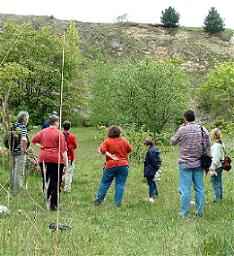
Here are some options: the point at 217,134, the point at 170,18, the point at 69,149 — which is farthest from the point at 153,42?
the point at 217,134

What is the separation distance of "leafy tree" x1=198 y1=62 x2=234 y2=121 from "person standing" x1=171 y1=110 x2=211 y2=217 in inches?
1494

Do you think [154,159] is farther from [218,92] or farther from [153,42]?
[153,42]

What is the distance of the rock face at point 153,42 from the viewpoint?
71.0m

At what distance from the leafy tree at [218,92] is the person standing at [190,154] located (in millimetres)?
37959

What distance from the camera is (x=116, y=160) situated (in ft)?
31.8

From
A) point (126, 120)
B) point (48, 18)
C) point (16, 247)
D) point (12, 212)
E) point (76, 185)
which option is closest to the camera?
point (16, 247)

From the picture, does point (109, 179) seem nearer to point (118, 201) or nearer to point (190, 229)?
point (118, 201)

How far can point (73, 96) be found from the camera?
42438mm

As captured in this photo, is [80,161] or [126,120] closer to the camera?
[80,161]

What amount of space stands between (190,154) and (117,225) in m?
1.77

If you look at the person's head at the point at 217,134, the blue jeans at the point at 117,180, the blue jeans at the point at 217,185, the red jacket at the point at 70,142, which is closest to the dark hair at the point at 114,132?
the blue jeans at the point at 117,180

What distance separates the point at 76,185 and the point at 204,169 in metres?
4.96

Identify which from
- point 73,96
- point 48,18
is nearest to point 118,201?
point 73,96

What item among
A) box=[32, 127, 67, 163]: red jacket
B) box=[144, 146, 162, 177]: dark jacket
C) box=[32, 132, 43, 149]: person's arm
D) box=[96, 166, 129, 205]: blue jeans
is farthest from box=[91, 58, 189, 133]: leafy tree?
box=[32, 127, 67, 163]: red jacket
